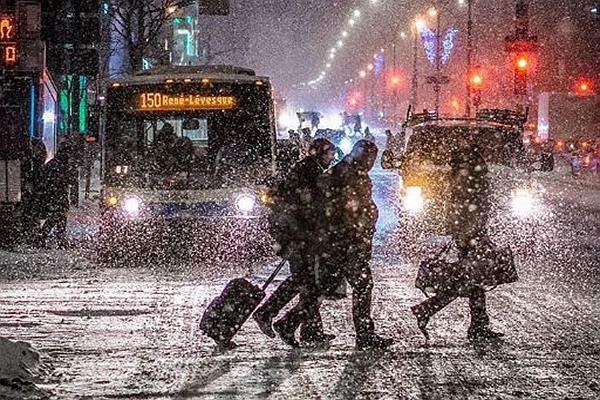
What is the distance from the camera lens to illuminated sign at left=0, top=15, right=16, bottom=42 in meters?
18.9

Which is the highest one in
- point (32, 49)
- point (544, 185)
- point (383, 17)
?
point (383, 17)

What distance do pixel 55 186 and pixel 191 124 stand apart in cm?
321

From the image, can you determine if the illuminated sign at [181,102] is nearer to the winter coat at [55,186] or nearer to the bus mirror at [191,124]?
the bus mirror at [191,124]

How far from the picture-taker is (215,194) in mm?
16172

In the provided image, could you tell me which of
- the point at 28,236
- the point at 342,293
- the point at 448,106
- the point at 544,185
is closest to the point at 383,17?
the point at 448,106

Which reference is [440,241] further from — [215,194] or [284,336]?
[284,336]

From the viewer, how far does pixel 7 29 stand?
1895 centimetres

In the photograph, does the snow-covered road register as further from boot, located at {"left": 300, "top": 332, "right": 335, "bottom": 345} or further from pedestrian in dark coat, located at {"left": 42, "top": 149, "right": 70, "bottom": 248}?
pedestrian in dark coat, located at {"left": 42, "top": 149, "right": 70, "bottom": 248}

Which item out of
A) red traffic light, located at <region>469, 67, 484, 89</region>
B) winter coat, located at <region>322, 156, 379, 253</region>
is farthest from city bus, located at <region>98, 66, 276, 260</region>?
red traffic light, located at <region>469, 67, 484, 89</region>

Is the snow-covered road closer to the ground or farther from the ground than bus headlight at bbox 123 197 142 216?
closer to the ground

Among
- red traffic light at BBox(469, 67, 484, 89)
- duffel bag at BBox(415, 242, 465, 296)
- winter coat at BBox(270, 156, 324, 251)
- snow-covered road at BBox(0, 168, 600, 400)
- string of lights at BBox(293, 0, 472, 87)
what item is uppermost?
string of lights at BBox(293, 0, 472, 87)

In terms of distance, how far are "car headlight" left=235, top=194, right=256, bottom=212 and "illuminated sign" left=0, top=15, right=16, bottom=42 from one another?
5.74 meters

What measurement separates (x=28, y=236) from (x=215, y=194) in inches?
180

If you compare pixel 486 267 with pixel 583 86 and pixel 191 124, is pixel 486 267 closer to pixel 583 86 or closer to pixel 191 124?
pixel 191 124
